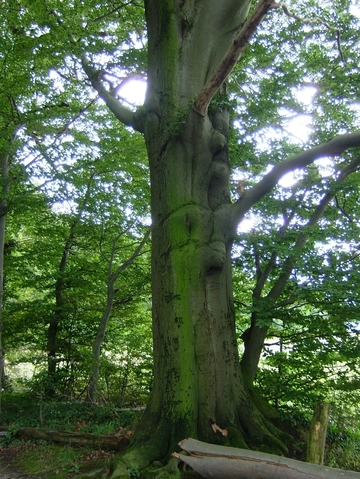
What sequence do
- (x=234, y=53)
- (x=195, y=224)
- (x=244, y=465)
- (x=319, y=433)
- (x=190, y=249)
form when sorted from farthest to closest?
(x=195, y=224)
(x=190, y=249)
(x=234, y=53)
(x=319, y=433)
(x=244, y=465)

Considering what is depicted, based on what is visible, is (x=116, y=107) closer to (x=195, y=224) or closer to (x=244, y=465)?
(x=195, y=224)

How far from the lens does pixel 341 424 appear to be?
516 centimetres

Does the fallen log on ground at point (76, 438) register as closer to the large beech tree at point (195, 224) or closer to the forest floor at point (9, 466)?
the forest floor at point (9, 466)

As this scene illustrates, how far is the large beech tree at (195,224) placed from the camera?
13.5 feet

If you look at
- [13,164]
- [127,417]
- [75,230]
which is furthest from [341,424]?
[13,164]

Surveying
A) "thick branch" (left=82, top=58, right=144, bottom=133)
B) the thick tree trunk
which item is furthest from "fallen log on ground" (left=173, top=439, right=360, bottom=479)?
the thick tree trunk

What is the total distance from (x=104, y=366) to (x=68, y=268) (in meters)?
2.68

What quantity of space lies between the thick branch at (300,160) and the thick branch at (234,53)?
1094mm

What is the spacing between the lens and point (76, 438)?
5113mm

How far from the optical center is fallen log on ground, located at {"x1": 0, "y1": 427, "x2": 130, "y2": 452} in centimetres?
480

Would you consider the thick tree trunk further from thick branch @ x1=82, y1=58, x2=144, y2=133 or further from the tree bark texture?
the tree bark texture

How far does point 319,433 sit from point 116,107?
4918 mm

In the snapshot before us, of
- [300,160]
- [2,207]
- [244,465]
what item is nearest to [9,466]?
[244,465]

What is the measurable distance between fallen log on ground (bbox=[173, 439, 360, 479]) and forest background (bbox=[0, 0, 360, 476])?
179cm
